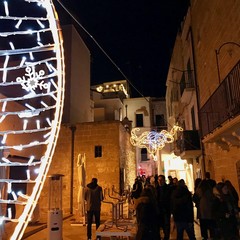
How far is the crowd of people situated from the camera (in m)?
5.30

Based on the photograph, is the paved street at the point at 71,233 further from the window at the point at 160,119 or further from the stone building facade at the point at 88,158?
the window at the point at 160,119

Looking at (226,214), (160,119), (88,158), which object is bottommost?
(226,214)

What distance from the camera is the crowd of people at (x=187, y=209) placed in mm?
5305

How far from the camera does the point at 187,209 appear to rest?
670 cm

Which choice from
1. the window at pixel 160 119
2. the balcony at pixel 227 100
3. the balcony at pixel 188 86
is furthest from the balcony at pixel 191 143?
the window at pixel 160 119

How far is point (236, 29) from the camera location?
8336mm

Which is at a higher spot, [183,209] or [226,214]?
[183,209]

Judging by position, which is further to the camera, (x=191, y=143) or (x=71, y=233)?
(x=191, y=143)

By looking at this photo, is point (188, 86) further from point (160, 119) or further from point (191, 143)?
point (160, 119)

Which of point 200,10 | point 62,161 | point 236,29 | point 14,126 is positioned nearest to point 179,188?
point 236,29

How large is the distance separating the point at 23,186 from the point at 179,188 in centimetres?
872

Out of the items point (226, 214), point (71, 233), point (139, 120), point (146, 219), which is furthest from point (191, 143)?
point (139, 120)

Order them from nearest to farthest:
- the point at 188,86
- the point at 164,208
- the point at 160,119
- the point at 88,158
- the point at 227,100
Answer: the point at 164,208 → the point at 227,100 → the point at 188,86 → the point at 88,158 → the point at 160,119

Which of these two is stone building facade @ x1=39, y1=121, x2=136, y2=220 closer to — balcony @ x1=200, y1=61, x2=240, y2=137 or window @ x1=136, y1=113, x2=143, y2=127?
balcony @ x1=200, y1=61, x2=240, y2=137
